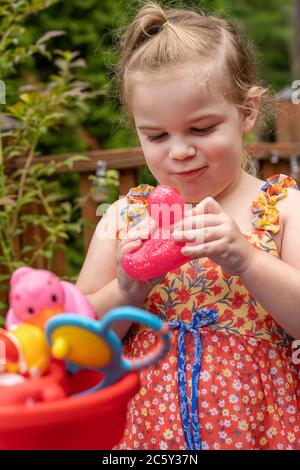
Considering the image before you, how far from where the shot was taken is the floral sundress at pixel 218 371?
1.52 metres

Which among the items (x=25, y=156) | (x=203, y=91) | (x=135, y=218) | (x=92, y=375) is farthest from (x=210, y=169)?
(x=25, y=156)

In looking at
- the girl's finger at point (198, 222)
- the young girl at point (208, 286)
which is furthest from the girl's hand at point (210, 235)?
the young girl at point (208, 286)

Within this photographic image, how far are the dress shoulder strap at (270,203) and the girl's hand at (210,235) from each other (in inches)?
10.9

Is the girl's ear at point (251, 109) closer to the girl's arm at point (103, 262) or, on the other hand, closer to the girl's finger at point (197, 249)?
the girl's arm at point (103, 262)

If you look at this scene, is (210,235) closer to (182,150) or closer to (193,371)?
(182,150)

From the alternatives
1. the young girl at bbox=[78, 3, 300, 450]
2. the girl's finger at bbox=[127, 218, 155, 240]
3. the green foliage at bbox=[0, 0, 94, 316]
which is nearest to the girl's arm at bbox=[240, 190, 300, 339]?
the young girl at bbox=[78, 3, 300, 450]

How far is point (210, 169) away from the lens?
1534 mm

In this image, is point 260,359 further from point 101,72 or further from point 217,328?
point 101,72

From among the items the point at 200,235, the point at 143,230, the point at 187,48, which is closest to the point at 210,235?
the point at 200,235

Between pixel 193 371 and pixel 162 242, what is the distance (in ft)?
1.29

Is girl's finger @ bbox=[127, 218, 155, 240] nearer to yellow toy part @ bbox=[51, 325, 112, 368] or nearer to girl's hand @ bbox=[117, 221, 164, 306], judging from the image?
girl's hand @ bbox=[117, 221, 164, 306]

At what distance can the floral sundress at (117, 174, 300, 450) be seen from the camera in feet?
4.99

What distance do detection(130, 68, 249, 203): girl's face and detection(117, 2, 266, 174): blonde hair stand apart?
0.04 meters

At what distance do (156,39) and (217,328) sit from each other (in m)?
0.66
